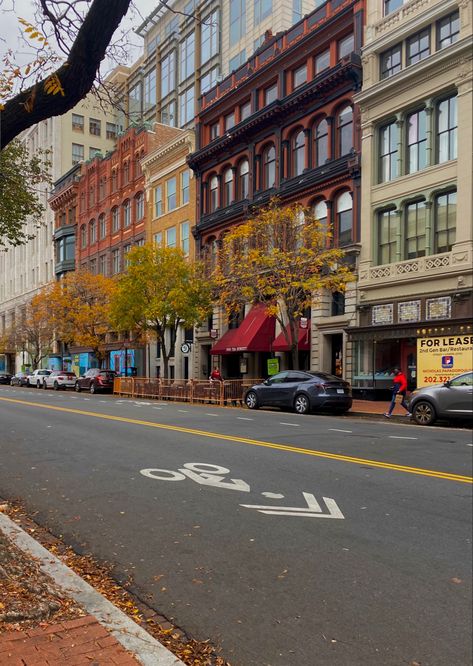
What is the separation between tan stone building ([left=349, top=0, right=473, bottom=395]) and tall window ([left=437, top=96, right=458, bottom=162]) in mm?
42

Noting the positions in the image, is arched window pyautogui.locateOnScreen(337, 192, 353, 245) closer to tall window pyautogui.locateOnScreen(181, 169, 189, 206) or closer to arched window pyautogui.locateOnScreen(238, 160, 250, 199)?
arched window pyautogui.locateOnScreen(238, 160, 250, 199)

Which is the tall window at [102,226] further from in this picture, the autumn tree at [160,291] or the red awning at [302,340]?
the red awning at [302,340]

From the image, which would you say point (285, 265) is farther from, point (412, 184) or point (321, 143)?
point (321, 143)

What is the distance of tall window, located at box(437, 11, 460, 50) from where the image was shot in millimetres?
24312

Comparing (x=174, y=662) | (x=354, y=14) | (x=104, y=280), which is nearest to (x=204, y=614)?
(x=174, y=662)

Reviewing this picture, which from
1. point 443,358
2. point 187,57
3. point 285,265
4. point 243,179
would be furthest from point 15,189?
point 187,57

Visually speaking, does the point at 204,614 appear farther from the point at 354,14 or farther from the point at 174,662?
the point at 354,14

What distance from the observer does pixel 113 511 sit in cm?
709

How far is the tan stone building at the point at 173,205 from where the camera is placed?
4153 centimetres

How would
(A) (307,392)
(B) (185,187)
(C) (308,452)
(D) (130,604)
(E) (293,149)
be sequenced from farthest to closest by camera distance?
1. (B) (185,187)
2. (E) (293,149)
3. (A) (307,392)
4. (C) (308,452)
5. (D) (130,604)

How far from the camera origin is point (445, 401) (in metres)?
16.8

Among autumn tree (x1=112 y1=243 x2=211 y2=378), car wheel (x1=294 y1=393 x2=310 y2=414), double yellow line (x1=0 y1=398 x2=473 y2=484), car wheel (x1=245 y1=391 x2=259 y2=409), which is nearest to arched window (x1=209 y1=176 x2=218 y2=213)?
autumn tree (x1=112 y1=243 x2=211 y2=378)

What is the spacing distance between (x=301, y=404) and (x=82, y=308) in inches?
1035

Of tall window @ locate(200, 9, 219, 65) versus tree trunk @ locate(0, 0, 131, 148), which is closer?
tree trunk @ locate(0, 0, 131, 148)
